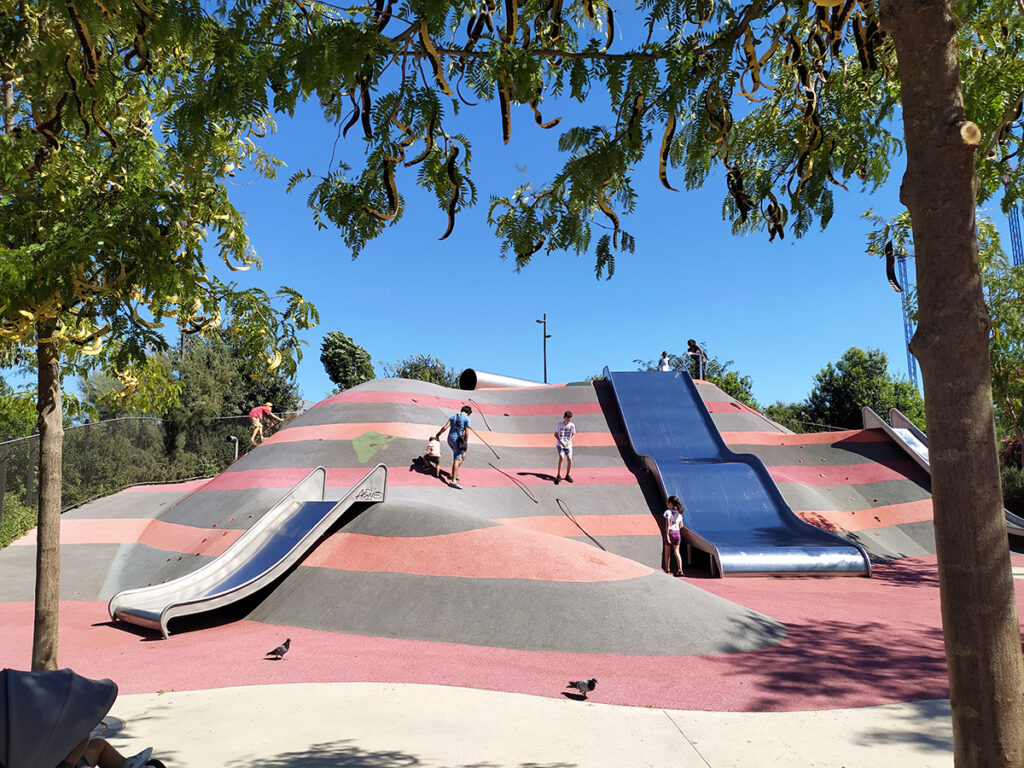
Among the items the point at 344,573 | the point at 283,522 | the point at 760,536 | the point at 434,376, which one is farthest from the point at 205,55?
the point at 434,376

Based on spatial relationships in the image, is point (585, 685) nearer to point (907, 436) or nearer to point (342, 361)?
point (907, 436)

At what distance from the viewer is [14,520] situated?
602 inches

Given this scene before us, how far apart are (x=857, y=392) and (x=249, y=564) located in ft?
147

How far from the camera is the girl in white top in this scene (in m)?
13.4

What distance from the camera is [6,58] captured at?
17.9 feet

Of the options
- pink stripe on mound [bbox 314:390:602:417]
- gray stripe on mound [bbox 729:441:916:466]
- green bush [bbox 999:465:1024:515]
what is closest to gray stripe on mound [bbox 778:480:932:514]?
gray stripe on mound [bbox 729:441:916:466]

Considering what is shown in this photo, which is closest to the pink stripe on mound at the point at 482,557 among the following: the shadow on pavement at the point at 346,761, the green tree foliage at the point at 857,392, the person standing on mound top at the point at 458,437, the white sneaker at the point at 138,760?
the person standing on mound top at the point at 458,437

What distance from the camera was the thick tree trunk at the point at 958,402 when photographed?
2676 millimetres

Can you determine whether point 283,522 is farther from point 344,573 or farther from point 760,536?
point 760,536

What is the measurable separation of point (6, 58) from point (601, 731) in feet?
24.9

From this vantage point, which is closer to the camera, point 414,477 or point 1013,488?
point 414,477

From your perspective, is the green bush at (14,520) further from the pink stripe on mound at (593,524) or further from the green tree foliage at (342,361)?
the green tree foliage at (342,361)

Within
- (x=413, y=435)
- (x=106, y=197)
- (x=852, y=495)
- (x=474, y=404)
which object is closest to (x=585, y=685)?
(x=106, y=197)

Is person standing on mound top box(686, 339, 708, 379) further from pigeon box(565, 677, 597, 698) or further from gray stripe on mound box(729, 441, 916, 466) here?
pigeon box(565, 677, 597, 698)
